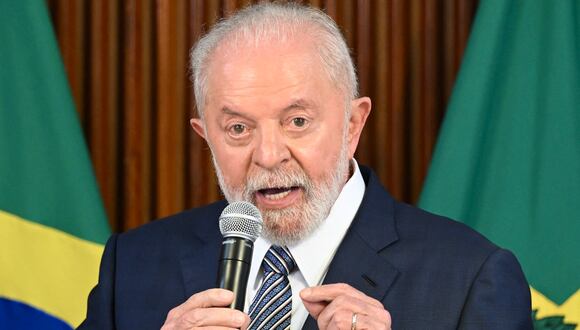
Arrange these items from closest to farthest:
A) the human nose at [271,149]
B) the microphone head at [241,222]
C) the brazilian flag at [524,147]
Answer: the microphone head at [241,222] < the human nose at [271,149] < the brazilian flag at [524,147]

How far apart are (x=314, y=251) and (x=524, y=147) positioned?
0.83 meters

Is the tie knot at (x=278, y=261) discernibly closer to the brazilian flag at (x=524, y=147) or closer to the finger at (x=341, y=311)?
the finger at (x=341, y=311)

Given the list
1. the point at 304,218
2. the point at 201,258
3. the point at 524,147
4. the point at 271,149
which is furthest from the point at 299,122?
the point at 524,147

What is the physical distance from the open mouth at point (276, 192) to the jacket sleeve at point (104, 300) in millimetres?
538

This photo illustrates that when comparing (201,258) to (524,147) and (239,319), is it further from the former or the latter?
(524,147)

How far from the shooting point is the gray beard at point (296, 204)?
2248 mm

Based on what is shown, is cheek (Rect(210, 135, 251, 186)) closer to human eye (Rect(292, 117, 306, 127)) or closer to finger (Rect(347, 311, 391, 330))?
human eye (Rect(292, 117, 306, 127))

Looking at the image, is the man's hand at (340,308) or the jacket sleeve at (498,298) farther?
the jacket sleeve at (498,298)

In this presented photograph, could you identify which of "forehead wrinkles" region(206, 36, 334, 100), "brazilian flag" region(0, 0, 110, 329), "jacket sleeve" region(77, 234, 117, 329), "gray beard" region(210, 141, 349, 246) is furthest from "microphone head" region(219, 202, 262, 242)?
"brazilian flag" region(0, 0, 110, 329)

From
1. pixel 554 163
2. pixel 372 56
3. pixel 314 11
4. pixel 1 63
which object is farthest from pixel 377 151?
pixel 1 63

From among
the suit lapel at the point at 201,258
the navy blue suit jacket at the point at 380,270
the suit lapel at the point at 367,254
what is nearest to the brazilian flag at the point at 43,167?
the navy blue suit jacket at the point at 380,270

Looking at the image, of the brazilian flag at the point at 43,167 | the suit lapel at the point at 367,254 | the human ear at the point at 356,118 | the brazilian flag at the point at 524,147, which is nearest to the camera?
the suit lapel at the point at 367,254

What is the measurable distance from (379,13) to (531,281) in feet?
3.36

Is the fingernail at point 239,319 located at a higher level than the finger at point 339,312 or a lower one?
higher
